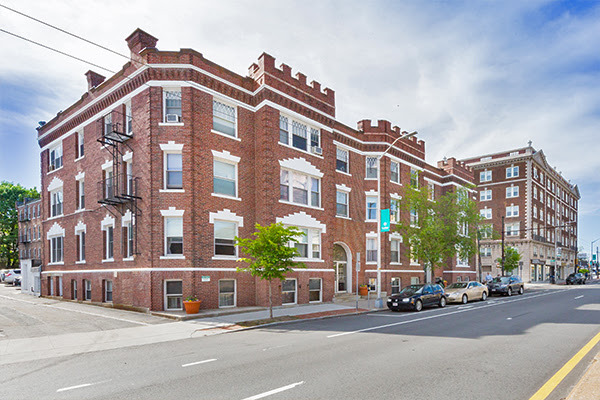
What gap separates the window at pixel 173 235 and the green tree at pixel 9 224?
4873cm

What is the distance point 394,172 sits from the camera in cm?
3123

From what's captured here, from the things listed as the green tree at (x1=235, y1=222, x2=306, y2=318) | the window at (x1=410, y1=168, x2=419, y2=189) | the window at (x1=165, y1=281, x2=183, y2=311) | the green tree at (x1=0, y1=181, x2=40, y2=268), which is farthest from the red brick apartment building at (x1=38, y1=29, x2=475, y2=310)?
the green tree at (x1=0, y1=181, x2=40, y2=268)

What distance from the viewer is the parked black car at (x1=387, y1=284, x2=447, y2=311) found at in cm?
1941

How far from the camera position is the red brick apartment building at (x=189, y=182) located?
717 inches

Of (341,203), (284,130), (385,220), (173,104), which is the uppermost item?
(173,104)

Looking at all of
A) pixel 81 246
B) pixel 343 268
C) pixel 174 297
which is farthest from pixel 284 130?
pixel 81 246

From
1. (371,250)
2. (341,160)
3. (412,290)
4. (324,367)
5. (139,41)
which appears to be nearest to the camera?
(324,367)

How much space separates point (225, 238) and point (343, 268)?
37.0 feet

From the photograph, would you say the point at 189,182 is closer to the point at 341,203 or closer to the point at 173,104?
the point at 173,104

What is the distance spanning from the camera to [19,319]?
53.4 ft

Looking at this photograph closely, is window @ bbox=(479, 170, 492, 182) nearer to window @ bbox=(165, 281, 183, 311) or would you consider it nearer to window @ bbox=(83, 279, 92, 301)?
window @ bbox=(165, 281, 183, 311)

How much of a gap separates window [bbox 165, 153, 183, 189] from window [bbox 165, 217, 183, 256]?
5.23ft

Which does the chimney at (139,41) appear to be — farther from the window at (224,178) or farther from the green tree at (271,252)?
the green tree at (271,252)

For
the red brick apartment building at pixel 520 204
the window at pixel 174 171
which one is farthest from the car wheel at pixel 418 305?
the red brick apartment building at pixel 520 204
